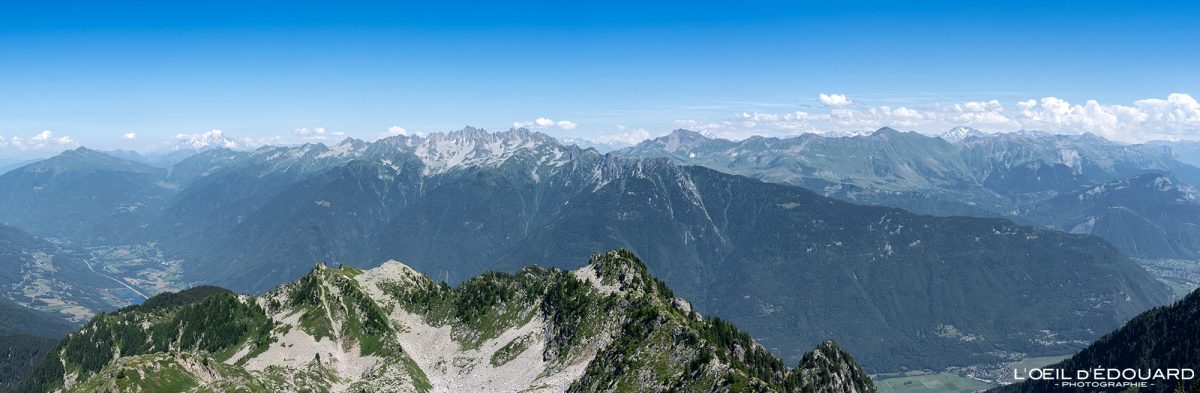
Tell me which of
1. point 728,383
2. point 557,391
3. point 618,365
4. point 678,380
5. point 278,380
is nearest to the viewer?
point 728,383

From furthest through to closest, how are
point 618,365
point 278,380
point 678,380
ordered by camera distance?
point 278,380 < point 618,365 < point 678,380

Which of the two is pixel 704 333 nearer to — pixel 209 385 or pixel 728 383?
pixel 728 383

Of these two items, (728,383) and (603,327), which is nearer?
(728,383)

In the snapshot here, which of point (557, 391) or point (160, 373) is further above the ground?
point (160, 373)

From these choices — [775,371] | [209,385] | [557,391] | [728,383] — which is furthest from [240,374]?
[775,371]

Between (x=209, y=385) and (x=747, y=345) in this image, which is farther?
(x=747, y=345)

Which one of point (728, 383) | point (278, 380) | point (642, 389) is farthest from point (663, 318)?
point (278, 380)

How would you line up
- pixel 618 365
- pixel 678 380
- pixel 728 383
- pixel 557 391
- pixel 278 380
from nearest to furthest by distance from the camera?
pixel 728 383
pixel 678 380
pixel 618 365
pixel 557 391
pixel 278 380

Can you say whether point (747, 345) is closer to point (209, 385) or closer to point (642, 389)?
point (642, 389)

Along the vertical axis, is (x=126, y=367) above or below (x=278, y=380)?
above
